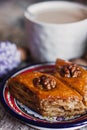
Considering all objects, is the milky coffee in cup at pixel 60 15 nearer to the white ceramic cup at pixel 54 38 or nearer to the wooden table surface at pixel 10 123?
the white ceramic cup at pixel 54 38

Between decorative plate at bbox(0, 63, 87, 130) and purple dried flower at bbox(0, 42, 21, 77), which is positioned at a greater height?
decorative plate at bbox(0, 63, 87, 130)

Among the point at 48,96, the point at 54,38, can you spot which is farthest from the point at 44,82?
the point at 54,38

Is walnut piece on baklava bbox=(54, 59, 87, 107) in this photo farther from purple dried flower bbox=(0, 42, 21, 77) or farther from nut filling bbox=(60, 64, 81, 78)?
purple dried flower bbox=(0, 42, 21, 77)

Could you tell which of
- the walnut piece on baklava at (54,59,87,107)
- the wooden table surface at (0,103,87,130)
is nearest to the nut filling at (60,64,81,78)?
the walnut piece on baklava at (54,59,87,107)

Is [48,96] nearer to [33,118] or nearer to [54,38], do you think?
[33,118]

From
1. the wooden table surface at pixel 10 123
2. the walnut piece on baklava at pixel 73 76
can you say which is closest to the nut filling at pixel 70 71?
the walnut piece on baklava at pixel 73 76

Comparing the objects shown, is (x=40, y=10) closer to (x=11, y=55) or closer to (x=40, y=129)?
(x=11, y=55)
